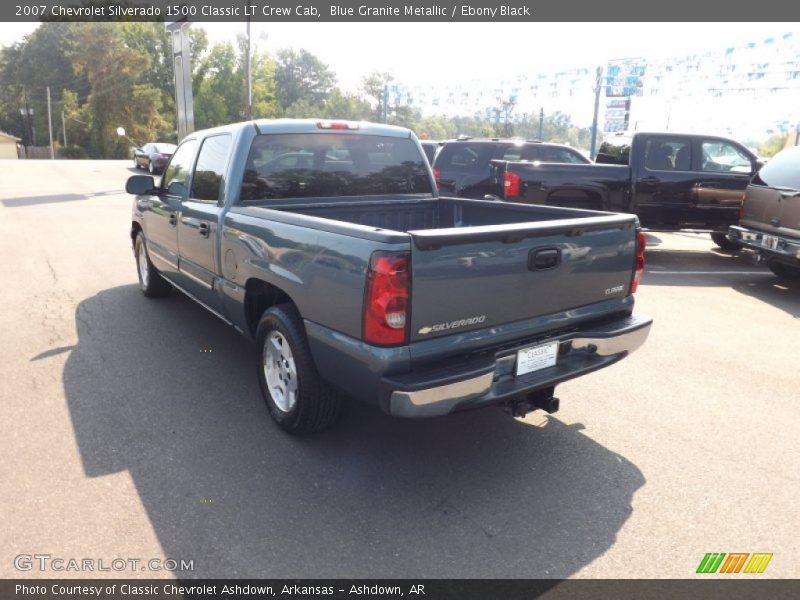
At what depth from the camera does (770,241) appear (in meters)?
7.80

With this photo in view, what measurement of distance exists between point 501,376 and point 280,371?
4.63 ft

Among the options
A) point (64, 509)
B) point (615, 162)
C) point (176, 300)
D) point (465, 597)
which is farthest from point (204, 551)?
point (615, 162)

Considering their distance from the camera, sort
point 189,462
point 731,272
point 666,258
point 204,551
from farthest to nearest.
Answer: point 666,258 → point 731,272 → point 189,462 → point 204,551

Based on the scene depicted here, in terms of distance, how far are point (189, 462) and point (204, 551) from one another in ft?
2.69

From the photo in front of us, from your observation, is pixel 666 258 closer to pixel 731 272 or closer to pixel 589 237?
pixel 731 272

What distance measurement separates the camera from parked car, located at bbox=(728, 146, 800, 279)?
7.56 metres

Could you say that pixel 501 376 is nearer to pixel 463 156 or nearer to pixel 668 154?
pixel 668 154

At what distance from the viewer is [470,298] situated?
3.01 m

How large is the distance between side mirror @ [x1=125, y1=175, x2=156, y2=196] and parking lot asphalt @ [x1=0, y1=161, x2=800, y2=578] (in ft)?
4.19

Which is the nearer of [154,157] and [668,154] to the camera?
[668,154]

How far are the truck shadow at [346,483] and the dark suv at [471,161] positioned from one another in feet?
23.9

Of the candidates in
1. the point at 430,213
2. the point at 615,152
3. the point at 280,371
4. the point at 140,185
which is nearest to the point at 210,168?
the point at 140,185

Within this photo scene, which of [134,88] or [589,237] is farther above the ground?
[134,88]

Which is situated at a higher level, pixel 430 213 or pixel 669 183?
pixel 669 183
